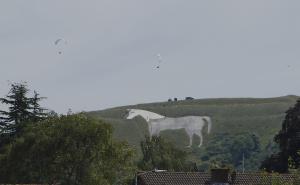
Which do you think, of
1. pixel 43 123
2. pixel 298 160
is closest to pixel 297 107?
pixel 298 160

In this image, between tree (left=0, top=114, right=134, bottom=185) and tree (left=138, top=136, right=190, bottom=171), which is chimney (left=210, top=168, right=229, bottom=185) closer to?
tree (left=0, top=114, right=134, bottom=185)

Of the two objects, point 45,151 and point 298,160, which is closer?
point 45,151

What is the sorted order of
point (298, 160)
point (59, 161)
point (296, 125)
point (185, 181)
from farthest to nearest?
point (296, 125), point (298, 160), point (185, 181), point (59, 161)

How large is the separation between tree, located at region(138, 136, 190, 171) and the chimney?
184 feet

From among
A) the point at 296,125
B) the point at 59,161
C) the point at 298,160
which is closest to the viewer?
the point at 59,161

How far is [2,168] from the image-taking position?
250 ft

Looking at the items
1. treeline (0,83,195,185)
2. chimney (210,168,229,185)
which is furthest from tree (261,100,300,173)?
treeline (0,83,195,185)

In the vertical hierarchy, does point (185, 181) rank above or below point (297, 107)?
below

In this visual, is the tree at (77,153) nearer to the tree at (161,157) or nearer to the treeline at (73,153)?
the treeline at (73,153)

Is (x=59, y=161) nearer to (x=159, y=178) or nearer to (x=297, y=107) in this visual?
(x=159, y=178)

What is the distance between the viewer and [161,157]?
14400 centimetres

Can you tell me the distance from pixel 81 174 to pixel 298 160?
3336cm

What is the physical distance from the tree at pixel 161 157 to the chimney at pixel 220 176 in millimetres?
55932

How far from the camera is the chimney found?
81.2 m
